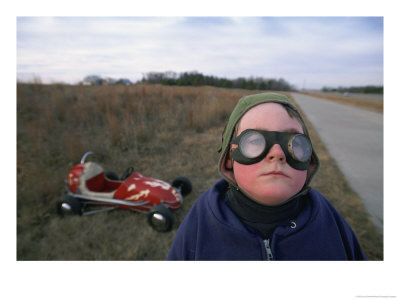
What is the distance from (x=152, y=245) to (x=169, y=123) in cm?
381

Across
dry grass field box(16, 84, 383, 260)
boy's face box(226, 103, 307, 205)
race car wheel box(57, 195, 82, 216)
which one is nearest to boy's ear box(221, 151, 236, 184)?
boy's face box(226, 103, 307, 205)

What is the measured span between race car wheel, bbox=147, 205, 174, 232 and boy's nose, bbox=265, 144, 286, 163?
66.9 inches

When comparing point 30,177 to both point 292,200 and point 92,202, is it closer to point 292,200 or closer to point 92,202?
point 92,202

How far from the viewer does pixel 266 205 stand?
2.91 feet

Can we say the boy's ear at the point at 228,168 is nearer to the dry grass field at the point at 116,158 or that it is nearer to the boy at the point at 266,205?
the boy at the point at 266,205

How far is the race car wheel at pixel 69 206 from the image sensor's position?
2438 mm

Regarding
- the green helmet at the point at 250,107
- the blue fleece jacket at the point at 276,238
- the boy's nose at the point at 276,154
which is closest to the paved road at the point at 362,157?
the blue fleece jacket at the point at 276,238

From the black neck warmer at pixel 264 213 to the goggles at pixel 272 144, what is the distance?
0.19m

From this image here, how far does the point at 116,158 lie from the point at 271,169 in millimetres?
3717

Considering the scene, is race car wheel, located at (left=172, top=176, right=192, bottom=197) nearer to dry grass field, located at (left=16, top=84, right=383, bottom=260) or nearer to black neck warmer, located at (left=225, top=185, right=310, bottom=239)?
dry grass field, located at (left=16, top=84, right=383, bottom=260)

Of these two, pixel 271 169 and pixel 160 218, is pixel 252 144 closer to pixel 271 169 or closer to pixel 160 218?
pixel 271 169

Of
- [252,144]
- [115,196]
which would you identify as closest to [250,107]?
[252,144]

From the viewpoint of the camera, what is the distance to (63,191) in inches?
115
